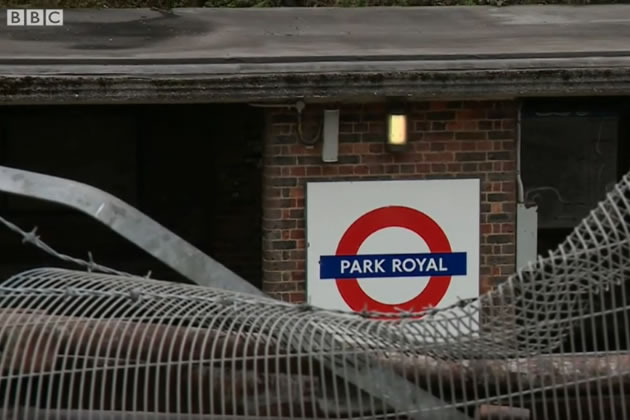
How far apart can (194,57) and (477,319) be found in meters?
3.99

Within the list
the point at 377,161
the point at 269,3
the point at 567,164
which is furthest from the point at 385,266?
the point at 269,3

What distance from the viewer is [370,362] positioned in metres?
3.11

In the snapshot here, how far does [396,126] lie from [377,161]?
275mm

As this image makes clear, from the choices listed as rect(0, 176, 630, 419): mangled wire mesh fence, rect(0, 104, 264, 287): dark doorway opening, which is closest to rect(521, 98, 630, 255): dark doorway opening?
rect(0, 104, 264, 287): dark doorway opening

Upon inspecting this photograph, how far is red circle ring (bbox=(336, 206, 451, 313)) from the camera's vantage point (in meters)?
7.09

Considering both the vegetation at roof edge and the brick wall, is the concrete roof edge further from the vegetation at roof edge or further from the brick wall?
the vegetation at roof edge

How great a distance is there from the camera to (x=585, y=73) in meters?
6.60

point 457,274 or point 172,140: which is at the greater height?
point 172,140

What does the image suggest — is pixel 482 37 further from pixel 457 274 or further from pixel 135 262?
pixel 135 262

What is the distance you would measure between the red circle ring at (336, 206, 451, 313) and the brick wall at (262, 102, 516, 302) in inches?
9.6

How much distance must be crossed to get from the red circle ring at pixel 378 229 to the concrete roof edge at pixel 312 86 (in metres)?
0.82

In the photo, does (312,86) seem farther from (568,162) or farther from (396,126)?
(568,162)

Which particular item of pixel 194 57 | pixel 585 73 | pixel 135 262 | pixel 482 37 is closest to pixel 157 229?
pixel 194 57

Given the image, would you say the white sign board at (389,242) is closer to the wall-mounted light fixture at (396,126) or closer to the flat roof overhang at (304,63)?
the wall-mounted light fixture at (396,126)
